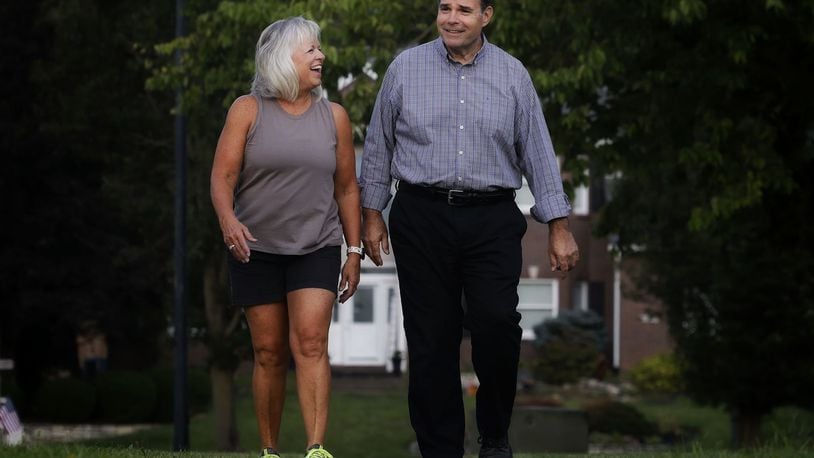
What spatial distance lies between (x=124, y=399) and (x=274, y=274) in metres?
28.4

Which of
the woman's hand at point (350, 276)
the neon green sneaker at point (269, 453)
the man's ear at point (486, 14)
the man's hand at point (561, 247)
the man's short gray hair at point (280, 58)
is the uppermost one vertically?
the man's ear at point (486, 14)

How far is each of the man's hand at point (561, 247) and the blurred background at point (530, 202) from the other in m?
3.71

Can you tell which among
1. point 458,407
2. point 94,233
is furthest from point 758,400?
point 458,407

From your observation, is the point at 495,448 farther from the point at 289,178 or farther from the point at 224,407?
the point at 224,407

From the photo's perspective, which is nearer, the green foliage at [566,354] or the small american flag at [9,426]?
the small american flag at [9,426]

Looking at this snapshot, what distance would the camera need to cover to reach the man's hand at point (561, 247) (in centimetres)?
754

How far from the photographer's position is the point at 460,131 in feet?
24.7

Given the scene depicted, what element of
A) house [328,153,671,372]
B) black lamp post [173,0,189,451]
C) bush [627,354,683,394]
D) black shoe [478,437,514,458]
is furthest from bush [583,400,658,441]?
black shoe [478,437,514,458]

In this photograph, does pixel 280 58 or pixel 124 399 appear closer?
pixel 280 58

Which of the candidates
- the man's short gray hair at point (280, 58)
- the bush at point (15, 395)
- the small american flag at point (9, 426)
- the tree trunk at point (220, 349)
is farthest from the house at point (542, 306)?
the man's short gray hair at point (280, 58)

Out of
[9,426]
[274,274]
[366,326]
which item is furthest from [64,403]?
[274,274]

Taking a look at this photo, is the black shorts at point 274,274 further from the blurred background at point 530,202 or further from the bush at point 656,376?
the bush at point 656,376

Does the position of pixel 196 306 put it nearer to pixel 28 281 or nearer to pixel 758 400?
pixel 28 281

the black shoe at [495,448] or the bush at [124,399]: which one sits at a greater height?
the black shoe at [495,448]
